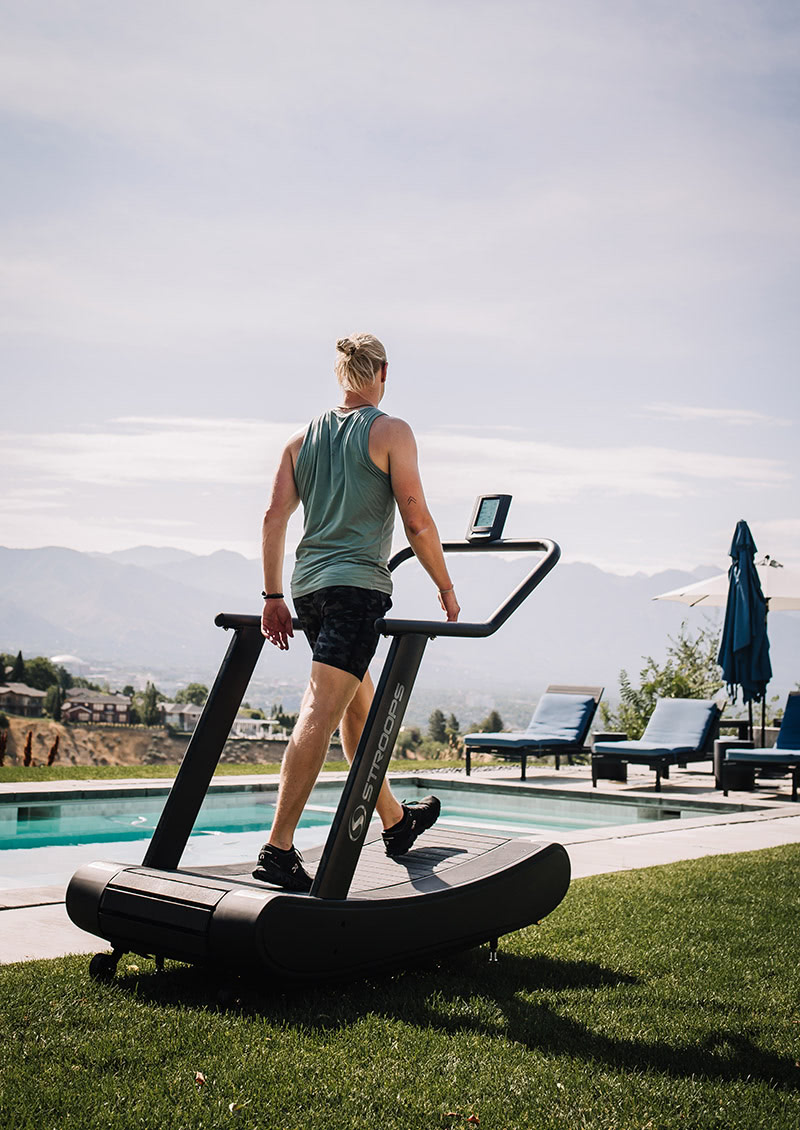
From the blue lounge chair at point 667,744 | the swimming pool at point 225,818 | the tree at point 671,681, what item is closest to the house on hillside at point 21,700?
the tree at point 671,681

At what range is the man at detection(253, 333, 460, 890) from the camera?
3.34m

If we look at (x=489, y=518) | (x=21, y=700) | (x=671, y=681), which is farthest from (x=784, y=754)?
(x=21, y=700)

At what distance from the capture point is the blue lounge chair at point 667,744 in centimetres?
1093

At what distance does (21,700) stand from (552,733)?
17.6m

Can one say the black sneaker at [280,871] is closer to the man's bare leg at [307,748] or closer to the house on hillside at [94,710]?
the man's bare leg at [307,748]

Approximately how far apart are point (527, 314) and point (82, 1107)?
13.2 metres

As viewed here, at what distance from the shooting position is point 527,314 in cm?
1455

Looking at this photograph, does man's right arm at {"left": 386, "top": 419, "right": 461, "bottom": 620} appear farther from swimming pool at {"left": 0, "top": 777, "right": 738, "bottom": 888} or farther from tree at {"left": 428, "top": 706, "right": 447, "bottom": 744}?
tree at {"left": 428, "top": 706, "right": 447, "bottom": 744}

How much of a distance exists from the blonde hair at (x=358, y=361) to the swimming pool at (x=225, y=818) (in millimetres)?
3879

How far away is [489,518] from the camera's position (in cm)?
387

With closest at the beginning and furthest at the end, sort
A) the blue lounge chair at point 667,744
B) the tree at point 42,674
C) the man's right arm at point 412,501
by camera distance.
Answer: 1. the man's right arm at point 412,501
2. the blue lounge chair at point 667,744
3. the tree at point 42,674

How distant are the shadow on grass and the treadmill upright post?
38cm

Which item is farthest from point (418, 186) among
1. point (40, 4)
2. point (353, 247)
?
point (40, 4)

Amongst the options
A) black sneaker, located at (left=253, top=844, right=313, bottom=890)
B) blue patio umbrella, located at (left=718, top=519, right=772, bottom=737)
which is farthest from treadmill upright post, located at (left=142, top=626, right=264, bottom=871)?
blue patio umbrella, located at (left=718, top=519, right=772, bottom=737)
